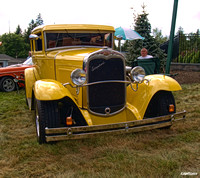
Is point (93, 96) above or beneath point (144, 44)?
beneath

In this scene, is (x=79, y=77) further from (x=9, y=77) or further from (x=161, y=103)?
(x=9, y=77)

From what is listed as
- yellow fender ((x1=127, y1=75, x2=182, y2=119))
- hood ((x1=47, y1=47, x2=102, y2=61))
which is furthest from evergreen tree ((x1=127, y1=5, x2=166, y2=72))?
yellow fender ((x1=127, y1=75, x2=182, y2=119))

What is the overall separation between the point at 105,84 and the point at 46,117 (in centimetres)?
101

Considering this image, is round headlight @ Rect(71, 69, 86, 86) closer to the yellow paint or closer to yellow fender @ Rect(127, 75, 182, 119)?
the yellow paint

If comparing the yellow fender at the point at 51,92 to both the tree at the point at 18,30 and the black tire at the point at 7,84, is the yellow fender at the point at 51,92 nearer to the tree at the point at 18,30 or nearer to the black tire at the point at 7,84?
the black tire at the point at 7,84

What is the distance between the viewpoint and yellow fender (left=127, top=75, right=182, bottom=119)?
3.72m

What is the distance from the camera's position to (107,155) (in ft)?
9.86

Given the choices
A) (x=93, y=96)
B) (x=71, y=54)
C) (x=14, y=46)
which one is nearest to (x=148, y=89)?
(x=93, y=96)

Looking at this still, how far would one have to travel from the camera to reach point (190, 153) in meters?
2.97

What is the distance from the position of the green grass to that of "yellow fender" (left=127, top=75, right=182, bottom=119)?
1.57 feet

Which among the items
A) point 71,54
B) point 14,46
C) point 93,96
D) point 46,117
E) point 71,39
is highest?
point 14,46

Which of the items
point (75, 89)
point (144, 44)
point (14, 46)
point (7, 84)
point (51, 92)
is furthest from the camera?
point (14, 46)

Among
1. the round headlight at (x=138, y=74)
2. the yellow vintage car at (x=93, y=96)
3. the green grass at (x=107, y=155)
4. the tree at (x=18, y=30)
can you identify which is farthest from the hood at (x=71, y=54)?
the tree at (x=18, y=30)

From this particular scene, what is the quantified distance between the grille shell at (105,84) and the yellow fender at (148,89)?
363 millimetres
